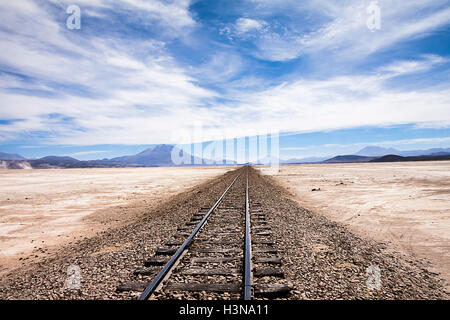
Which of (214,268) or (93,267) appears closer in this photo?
(214,268)

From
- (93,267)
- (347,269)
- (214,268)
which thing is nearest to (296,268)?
(347,269)

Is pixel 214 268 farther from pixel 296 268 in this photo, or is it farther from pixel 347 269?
pixel 347 269

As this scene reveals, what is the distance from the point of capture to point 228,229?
7805 millimetres

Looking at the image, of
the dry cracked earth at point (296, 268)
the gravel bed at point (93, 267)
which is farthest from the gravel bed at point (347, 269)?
the gravel bed at point (93, 267)

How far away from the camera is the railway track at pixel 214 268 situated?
3932 millimetres

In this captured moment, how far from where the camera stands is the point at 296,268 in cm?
486

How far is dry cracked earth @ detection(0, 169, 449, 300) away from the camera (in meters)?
4.06

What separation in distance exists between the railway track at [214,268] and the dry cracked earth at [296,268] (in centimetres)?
23

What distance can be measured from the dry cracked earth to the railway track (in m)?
0.23

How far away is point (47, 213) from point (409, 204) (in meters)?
19.0

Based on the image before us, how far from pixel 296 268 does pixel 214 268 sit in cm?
173

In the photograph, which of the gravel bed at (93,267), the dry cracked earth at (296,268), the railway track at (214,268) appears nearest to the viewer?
the railway track at (214,268)

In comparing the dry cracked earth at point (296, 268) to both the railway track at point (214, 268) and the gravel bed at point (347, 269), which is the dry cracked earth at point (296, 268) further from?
the railway track at point (214, 268)
